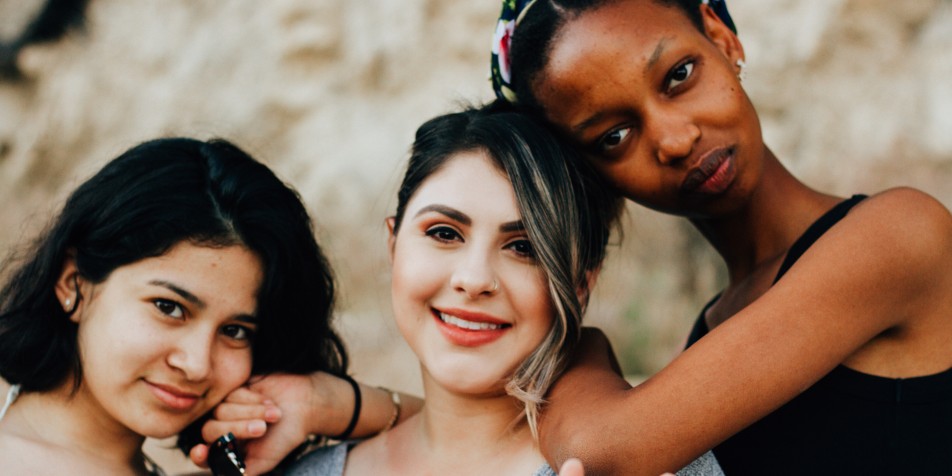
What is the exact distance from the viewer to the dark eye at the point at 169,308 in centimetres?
211

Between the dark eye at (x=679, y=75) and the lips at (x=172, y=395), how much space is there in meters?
1.24

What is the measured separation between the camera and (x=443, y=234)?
2.04m

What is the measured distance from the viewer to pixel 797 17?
13.5ft

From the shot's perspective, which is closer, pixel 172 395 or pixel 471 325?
pixel 471 325

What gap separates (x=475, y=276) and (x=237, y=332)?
68 centimetres

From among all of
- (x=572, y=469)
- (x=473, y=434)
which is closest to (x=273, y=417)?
(x=473, y=434)

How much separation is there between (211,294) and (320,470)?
48 cm

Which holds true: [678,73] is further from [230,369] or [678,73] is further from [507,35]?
[230,369]

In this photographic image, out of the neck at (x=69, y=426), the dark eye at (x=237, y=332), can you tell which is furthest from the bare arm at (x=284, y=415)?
the neck at (x=69, y=426)

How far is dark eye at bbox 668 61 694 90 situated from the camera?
6.66ft

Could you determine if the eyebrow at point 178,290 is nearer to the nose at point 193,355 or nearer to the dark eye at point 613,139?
the nose at point 193,355

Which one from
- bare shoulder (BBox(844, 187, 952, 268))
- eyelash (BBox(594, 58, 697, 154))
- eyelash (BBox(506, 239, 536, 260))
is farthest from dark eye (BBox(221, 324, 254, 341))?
bare shoulder (BBox(844, 187, 952, 268))

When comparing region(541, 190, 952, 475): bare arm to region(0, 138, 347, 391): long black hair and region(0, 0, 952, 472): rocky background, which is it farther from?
region(0, 0, 952, 472): rocky background

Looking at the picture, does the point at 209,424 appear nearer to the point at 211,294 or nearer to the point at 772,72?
the point at 211,294
